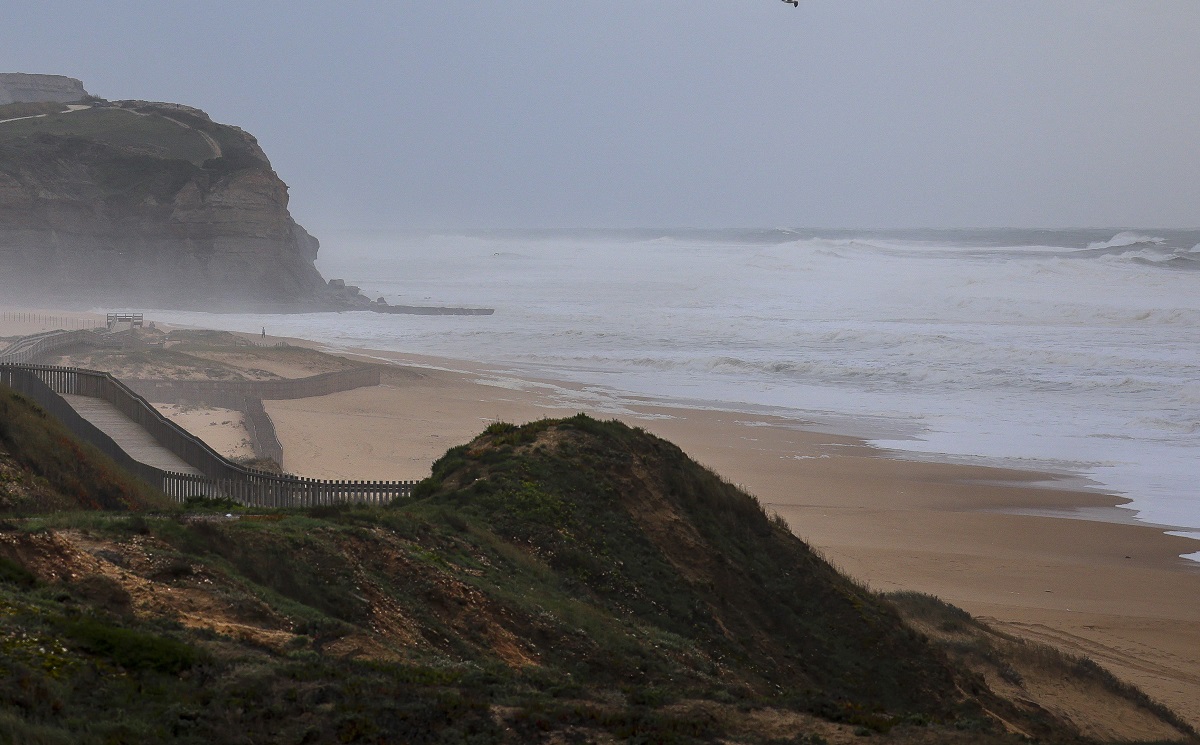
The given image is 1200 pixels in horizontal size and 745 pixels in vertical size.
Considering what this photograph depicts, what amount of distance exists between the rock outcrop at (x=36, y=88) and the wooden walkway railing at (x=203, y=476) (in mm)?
118091

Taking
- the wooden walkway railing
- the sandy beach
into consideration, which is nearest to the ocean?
the sandy beach

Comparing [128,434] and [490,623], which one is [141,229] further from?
[490,623]

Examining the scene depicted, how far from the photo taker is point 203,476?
681 inches

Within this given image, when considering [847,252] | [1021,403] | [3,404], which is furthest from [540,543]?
[847,252]

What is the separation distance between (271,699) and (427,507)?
621 cm

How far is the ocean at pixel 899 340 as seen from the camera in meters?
31.3

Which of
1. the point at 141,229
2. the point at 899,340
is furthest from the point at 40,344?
the point at 141,229

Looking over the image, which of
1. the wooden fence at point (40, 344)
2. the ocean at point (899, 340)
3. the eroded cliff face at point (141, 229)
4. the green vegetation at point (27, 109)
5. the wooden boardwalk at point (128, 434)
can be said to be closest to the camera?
the wooden boardwalk at point (128, 434)

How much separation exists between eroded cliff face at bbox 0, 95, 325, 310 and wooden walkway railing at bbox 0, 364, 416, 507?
182 feet

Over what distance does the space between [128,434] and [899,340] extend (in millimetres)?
39266

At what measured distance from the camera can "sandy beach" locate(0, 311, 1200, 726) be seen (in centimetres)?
1722

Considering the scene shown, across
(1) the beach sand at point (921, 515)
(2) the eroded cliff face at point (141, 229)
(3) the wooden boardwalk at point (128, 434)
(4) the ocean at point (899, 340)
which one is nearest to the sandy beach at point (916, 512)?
(1) the beach sand at point (921, 515)

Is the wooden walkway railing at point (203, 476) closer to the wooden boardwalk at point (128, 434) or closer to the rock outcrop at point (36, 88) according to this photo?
the wooden boardwalk at point (128, 434)

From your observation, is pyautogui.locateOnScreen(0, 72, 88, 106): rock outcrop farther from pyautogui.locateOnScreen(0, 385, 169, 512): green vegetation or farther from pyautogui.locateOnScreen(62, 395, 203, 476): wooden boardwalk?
pyautogui.locateOnScreen(0, 385, 169, 512): green vegetation
